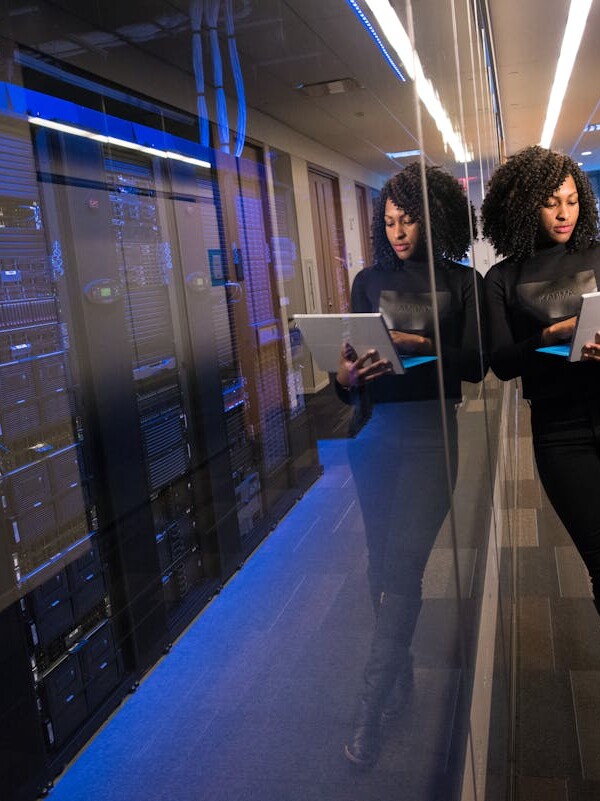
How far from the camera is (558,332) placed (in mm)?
1799

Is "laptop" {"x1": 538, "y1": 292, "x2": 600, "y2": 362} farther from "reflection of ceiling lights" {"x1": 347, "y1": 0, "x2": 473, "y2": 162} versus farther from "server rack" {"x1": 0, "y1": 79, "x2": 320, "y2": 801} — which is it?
"server rack" {"x1": 0, "y1": 79, "x2": 320, "y2": 801}

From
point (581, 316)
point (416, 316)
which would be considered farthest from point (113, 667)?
point (581, 316)

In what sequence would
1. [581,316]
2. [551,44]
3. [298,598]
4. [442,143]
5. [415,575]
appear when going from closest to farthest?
[298,598] → [415,575] → [442,143] → [581,316] → [551,44]

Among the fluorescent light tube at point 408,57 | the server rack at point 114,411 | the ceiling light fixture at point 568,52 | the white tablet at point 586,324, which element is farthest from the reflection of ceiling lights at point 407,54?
the ceiling light fixture at point 568,52

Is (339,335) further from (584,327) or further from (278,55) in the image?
(584,327)

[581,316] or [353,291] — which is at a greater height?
[353,291]

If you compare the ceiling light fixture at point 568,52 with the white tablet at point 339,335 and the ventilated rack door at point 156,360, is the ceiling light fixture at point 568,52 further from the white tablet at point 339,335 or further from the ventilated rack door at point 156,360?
the ventilated rack door at point 156,360

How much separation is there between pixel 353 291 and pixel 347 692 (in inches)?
13.6

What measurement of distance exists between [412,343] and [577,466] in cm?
109

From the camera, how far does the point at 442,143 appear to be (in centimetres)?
130

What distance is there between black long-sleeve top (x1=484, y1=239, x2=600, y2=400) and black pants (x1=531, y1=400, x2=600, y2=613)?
4 centimetres

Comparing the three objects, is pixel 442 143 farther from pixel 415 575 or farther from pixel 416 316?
pixel 415 575

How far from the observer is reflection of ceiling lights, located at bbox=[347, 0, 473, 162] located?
0.83 metres

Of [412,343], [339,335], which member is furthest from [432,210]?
[339,335]
